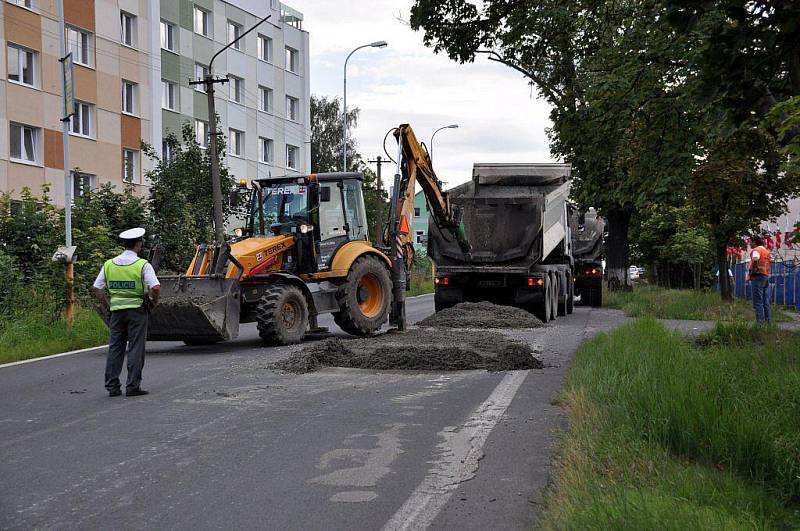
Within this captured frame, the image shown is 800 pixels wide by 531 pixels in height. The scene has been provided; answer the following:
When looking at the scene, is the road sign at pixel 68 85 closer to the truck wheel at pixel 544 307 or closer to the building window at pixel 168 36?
the truck wheel at pixel 544 307

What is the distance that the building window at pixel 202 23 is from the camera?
4103cm

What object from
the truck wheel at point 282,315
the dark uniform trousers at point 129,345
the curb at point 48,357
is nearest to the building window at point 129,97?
the curb at point 48,357

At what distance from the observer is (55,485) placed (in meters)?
5.55

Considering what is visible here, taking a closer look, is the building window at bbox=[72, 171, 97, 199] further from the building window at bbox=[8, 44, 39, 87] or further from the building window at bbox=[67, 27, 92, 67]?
the building window at bbox=[67, 27, 92, 67]

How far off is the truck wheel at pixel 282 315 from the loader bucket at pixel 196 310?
1.40 feet

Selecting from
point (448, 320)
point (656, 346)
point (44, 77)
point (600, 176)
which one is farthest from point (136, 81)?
point (656, 346)

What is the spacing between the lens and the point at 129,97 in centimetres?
3622

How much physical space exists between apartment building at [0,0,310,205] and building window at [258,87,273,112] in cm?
6

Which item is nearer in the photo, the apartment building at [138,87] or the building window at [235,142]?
the apartment building at [138,87]

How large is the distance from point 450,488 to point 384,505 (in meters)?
0.50

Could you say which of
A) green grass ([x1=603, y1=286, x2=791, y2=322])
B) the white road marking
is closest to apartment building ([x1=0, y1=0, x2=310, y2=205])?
green grass ([x1=603, y1=286, x2=791, y2=322])

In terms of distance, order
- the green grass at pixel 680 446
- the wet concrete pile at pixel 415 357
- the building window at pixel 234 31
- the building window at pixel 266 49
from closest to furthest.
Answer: the green grass at pixel 680 446, the wet concrete pile at pixel 415 357, the building window at pixel 234 31, the building window at pixel 266 49

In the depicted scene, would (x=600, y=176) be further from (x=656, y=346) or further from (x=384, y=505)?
(x=384, y=505)

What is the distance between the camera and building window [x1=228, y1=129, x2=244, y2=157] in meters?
43.0
